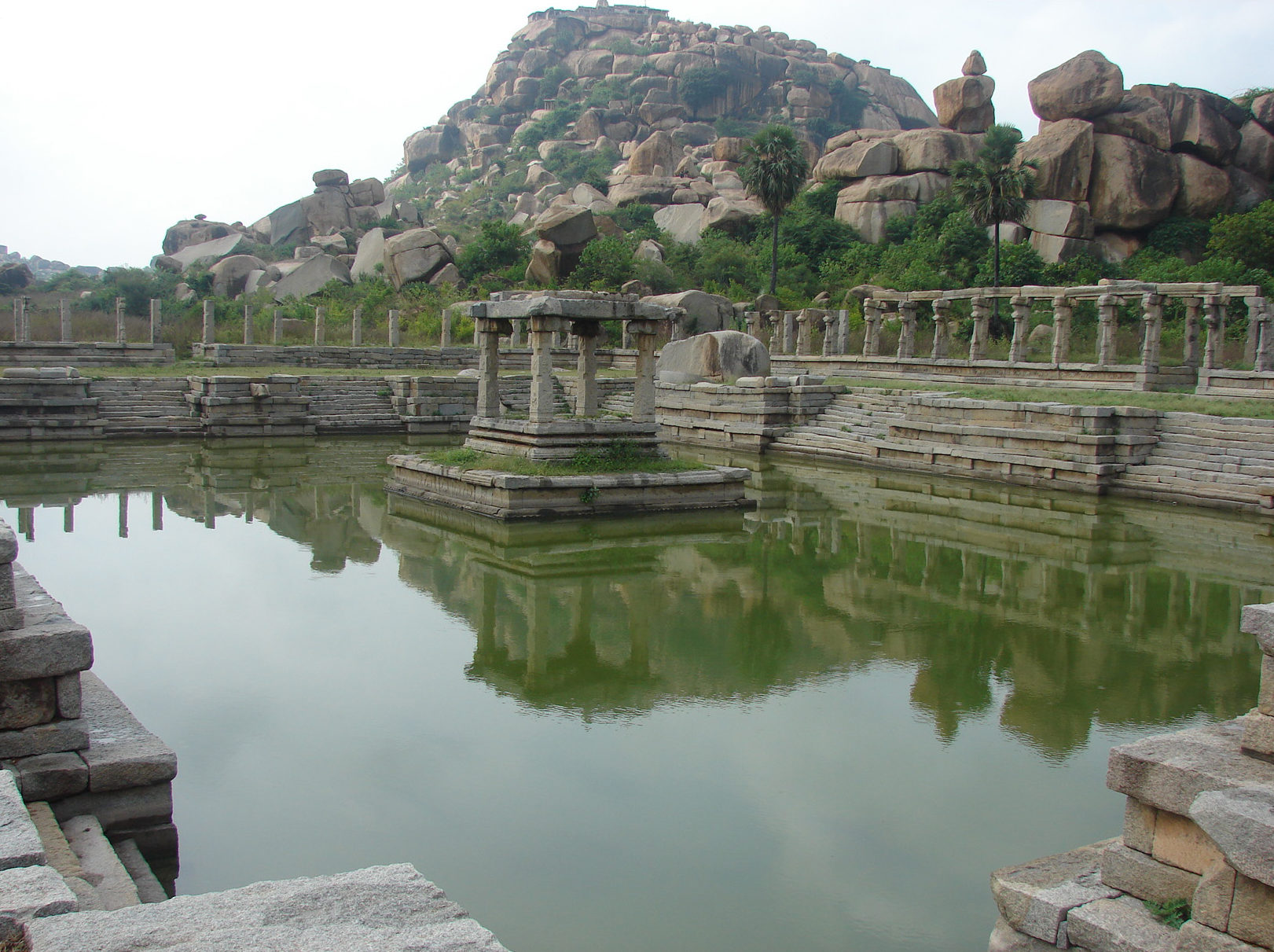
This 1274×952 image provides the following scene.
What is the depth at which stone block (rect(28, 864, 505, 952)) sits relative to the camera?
2896 millimetres

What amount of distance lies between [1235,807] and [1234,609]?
7371mm

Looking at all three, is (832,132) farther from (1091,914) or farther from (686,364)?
(1091,914)

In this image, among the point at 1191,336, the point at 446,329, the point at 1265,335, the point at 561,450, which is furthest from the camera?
the point at 446,329

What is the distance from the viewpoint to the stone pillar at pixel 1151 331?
22.9m

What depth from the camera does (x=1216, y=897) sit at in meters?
3.28

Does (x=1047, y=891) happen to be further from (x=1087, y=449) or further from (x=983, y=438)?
(x=983, y=438)

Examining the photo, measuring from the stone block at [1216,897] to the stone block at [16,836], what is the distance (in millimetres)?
3585

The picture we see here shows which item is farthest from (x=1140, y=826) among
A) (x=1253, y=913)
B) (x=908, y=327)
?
(x=908, y=327)

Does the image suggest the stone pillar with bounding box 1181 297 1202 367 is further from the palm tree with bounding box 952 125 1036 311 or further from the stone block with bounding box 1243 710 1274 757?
the stone block with bounding box 1243 710 1274 757

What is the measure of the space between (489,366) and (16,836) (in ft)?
43.7

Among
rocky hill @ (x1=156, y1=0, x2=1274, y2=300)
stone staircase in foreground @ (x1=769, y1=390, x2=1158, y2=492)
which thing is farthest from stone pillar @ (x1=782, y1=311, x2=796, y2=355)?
stone staircase in foreground @ (x1=769, y1=390, x2=1158, y2=492)

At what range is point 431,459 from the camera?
15.3 meters

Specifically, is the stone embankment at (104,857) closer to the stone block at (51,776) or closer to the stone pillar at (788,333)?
the stone block at (51,776)

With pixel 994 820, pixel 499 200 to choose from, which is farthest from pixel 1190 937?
pixel 499 200
